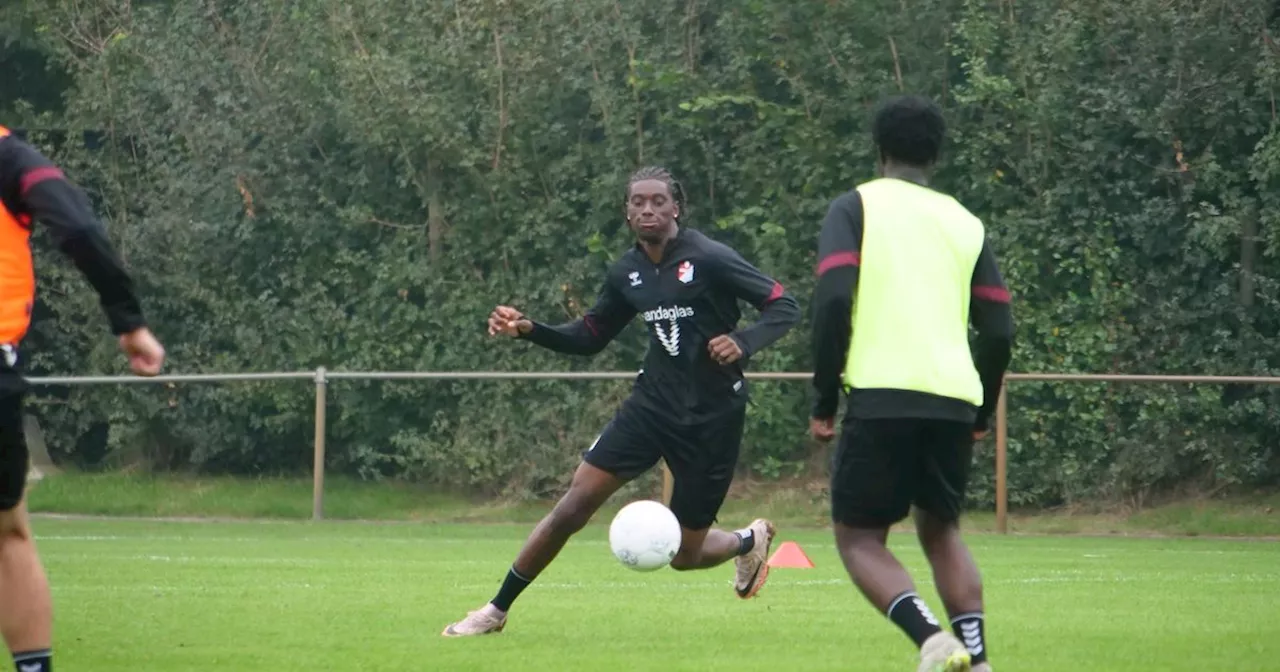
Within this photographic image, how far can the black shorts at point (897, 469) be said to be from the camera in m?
6.37

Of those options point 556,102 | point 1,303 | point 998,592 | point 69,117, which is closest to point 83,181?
point 69,117

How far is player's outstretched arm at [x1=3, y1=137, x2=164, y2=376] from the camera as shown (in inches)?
224

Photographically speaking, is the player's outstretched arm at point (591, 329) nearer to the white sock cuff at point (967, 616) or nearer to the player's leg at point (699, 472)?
the player's leg at point (699, 472)

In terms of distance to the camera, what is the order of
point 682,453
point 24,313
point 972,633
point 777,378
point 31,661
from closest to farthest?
point 24,313
point 31,661
point 972,633
point 682,453
point 777,378

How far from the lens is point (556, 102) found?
22.0 metres

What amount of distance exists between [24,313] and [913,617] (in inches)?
113

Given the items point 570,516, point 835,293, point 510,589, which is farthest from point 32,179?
point 510,589

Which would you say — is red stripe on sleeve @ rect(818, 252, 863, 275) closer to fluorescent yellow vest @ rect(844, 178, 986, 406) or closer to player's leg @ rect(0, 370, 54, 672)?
fluorescent yellow vest @ rect(844, 178, 986, 406)

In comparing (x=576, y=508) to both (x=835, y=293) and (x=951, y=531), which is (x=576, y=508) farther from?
(x=835, y=293)

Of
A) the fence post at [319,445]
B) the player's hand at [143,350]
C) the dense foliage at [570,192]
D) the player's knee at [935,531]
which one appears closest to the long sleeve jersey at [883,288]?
the player's knee at [935,531]

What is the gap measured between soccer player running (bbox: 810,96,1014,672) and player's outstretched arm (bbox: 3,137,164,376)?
2094 mm

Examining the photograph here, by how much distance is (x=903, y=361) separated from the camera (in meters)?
6.37

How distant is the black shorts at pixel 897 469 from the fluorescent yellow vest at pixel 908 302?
0.13 m

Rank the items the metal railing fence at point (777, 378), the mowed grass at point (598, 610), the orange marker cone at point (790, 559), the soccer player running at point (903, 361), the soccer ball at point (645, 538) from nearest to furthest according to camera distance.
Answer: the soccer player running at point (903, 361) → the mowed grass at point (598, 610) → the soccer ball at point (645, 538) → the orange marker cone at point (790, 559) → the metal railing fence at point (777, 378)
